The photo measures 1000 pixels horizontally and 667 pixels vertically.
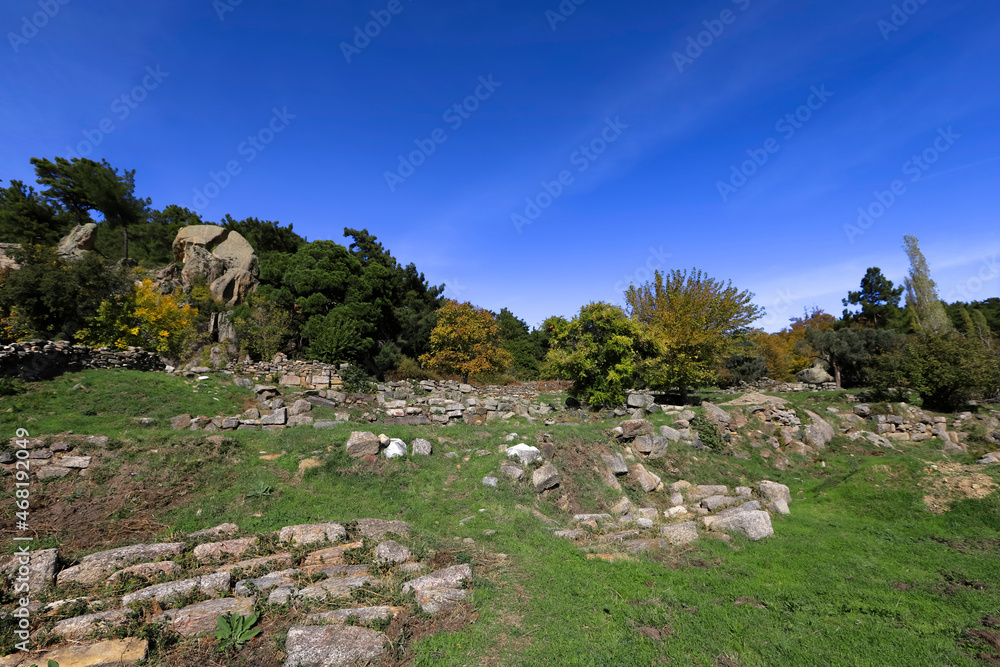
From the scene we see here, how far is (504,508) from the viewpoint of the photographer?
7.99 metres

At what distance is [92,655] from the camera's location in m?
3.47

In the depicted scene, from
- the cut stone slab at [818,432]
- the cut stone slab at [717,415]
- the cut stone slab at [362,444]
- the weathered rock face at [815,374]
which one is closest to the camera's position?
the cut stone slab at [362,444]

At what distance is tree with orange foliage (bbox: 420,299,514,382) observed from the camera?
26922 mm

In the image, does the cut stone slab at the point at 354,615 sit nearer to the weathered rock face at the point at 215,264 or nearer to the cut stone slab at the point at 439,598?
the cut stone slab at the point at 439,598

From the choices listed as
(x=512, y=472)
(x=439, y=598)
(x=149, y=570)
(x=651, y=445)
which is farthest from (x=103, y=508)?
(x=651, y=445)

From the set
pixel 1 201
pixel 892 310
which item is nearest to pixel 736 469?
pixel 892 310

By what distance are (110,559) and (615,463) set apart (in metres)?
9.93

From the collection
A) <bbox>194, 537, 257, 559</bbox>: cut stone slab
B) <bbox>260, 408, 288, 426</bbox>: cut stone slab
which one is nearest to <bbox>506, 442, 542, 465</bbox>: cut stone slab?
<bbox>194, 537, 257, 559</bbox>: cut stone slab

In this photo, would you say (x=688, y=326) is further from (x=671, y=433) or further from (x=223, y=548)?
(x=223, y=548)

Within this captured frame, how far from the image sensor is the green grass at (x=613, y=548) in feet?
13.6

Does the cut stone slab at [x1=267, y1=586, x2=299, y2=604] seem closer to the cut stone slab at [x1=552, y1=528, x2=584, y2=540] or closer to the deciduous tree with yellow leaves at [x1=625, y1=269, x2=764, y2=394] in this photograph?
the cut stone slab at [x1=552, y1=528, x2=584, y2=540]

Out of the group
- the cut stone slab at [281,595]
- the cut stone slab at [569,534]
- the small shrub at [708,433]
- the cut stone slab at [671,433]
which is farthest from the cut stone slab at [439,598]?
the small shrub at [708,433]

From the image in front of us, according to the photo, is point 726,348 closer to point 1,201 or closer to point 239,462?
point 239,462

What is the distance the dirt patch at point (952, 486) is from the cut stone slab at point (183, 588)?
12.8m
